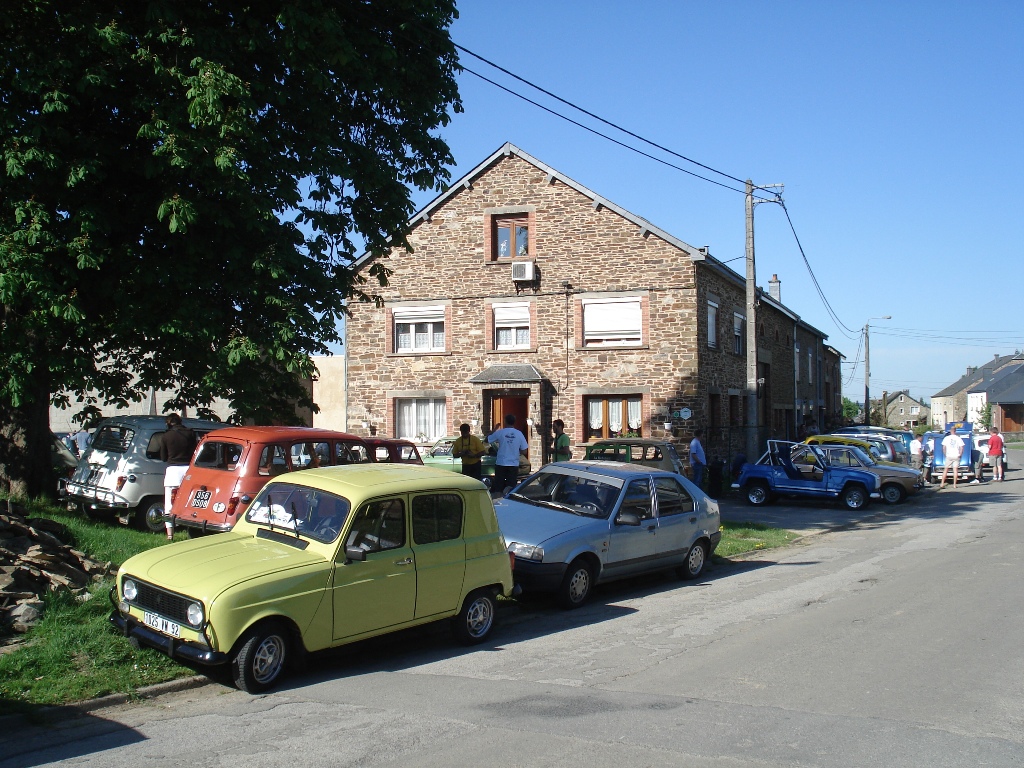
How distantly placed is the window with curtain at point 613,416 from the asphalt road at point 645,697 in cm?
1551

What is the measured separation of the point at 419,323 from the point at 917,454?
1869cm

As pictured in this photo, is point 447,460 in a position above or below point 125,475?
below

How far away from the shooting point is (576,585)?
32.7 feet

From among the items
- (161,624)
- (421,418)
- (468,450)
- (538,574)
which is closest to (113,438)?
(468,450)

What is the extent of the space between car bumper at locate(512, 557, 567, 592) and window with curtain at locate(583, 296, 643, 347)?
17351mm

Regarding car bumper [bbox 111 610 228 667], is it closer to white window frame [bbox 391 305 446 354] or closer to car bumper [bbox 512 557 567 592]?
car bumper [bbox 512 557 567 592]

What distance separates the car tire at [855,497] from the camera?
71.2 feet

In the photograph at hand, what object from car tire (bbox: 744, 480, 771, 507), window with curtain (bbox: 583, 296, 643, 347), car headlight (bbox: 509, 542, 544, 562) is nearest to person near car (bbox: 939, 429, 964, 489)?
car tire (bbox: 744, 480, 771, 507)

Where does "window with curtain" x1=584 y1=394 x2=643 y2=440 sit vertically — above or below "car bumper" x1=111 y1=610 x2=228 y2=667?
above

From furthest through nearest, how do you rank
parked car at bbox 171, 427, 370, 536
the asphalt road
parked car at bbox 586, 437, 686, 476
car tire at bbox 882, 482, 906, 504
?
car tire at bbox 882, 482, 906, 504 → parked car at bbox 586, 437, 686, 476 → parked car at bbox 171, 427, 370, 536 → the asphalt road

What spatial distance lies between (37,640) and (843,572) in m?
10.2

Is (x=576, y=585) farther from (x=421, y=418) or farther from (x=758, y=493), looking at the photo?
(x=421, y=418)

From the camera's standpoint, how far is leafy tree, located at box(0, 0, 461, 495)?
10.8 metres

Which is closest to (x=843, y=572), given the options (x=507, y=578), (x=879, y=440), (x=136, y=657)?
(x=507, y=578)
